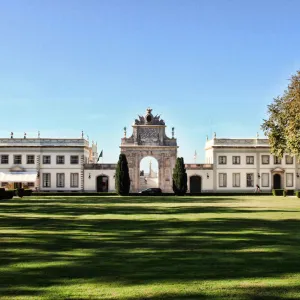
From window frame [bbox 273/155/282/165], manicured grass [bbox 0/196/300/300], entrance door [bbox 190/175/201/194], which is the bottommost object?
manicured grass [bbox 0/196/300/300]

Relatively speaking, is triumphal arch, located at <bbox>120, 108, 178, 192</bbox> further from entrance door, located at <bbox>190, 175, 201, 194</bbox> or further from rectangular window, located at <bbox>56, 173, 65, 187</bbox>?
rectangular window, located at <bbox>56, 173, 65, 187</bbox>

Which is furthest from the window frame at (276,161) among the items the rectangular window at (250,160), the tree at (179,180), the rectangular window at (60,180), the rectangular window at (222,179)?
the rectangular window at (60,180)

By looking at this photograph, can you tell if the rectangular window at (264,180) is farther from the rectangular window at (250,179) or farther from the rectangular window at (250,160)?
the rectangular window at (250,160)

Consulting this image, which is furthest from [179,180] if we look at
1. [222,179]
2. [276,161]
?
[276,161]

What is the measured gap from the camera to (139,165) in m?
70.9

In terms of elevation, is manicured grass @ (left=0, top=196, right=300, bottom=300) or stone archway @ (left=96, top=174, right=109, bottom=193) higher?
stone archway @ (left=96, top=174, right=109, bottom=193)

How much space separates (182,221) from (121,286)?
11.7m

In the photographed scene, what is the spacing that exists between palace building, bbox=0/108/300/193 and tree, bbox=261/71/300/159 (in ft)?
78.7

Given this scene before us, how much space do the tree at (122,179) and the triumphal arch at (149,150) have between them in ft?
27.5

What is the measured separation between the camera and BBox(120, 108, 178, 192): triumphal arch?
7062 cm

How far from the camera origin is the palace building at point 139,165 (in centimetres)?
7088

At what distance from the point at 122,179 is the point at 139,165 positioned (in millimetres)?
10126

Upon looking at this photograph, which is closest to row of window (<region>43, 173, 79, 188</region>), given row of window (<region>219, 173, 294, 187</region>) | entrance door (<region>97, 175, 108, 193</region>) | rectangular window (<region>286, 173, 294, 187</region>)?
entrance door (<region>97, 175, 108, 193</region>)

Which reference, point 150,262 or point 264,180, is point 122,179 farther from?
point 150,262
